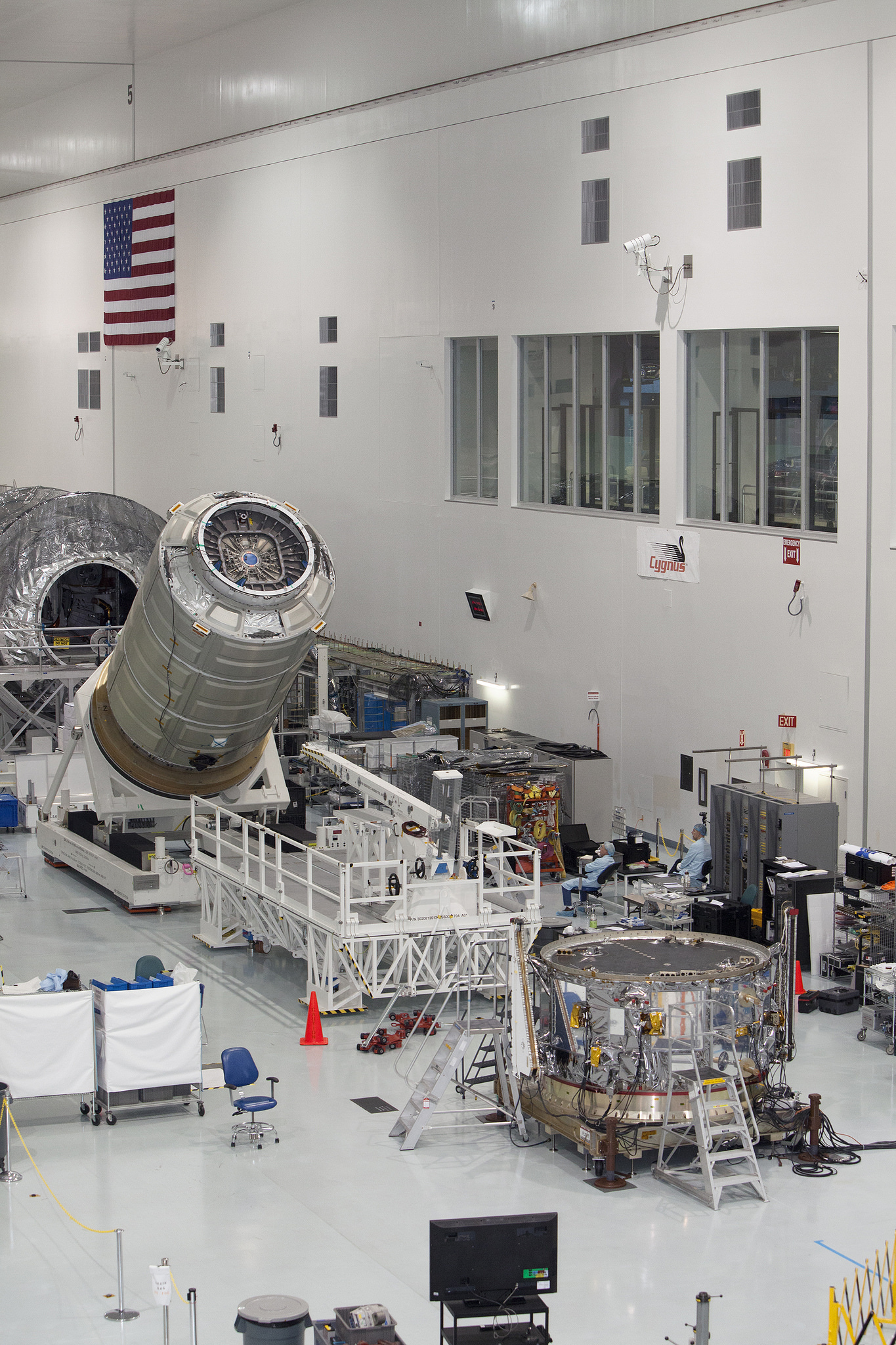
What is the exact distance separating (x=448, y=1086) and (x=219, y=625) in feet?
18.8

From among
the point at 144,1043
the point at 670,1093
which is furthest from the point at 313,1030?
the point at 670,1093

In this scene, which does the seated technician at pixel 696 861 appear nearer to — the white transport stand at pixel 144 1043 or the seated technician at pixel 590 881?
the seated technician at pixel 590 881

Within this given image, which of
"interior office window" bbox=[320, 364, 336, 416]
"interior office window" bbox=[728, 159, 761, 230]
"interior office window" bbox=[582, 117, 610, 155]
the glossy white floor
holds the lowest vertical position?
the glossy white floor

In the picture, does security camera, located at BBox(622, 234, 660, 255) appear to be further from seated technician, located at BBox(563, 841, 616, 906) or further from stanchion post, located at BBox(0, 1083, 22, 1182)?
stanchion post, located at BBox(0, 1083, 22, 1182)

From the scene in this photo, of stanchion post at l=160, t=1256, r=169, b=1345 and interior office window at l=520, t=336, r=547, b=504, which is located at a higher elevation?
interior office window at l=520, t=336, r=547, b=504

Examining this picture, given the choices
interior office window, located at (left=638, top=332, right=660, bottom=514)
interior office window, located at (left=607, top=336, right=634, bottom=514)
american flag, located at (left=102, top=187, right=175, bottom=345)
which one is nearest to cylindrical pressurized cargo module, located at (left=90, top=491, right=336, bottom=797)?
interior office window, located at (left=638, top=332, right=660, bottom=514)

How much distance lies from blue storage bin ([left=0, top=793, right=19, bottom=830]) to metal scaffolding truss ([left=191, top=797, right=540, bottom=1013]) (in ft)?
24.8

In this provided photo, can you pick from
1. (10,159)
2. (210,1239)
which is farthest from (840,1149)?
(10,159)

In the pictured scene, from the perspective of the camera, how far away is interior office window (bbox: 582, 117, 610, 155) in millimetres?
23891

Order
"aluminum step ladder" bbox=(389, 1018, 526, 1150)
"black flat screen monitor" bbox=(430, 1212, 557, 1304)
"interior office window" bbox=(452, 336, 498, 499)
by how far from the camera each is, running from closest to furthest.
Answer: "black flat screen monitor" bbox=(430, 1212, 557, 1304)
"aluminum step ladder" bbox=(389, 1018, 526, 1150)
"interior office window" bbox=(452, 336, 498, 499)

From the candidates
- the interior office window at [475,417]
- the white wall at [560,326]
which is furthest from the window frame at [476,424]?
the white wall at [560,326]

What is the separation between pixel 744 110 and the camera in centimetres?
2138

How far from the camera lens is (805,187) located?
20.5m

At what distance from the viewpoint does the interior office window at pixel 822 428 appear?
20.5 m
